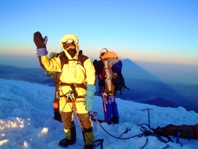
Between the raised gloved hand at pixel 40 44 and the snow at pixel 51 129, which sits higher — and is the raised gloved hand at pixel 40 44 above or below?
above

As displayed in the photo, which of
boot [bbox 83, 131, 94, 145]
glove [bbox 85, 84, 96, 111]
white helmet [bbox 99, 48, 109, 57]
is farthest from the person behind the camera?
white helmet [bbox 99, 48, 109, 57]

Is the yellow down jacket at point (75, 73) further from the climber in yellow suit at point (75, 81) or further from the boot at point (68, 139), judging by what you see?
the boot at point (68, 139)

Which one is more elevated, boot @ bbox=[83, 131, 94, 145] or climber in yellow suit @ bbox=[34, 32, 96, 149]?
climber in yellow suit @ bbox=[34, 32, 96, 149]

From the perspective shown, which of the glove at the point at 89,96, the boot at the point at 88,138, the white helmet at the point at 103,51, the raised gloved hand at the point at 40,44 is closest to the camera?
the raised gloved hand at the point at 40,44

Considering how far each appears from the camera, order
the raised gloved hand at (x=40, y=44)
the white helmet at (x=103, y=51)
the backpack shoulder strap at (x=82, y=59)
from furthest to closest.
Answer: the white helmet at (x=103, y=51), the backpack shoulder strap at (x=82, y=59), the raised gloved hand at (x=40, y=44)

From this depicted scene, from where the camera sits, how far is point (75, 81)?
6125 millimetres

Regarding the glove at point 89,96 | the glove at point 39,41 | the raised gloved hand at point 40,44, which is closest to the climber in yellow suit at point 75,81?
the glove at point 89,96

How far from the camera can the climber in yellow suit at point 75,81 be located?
238 inches

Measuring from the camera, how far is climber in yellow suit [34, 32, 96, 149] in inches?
238

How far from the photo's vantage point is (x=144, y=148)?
638 cm

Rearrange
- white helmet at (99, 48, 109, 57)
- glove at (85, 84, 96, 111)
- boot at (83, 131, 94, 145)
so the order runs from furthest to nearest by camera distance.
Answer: white helmet at (99, 48, 109, 57), boot at (83, 131, 94, 145), glove at (85, 84, 96, 111)

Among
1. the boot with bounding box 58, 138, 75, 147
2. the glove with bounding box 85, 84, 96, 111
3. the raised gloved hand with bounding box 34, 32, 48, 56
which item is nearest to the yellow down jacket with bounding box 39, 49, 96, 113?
the glove with bounding box 85, 84, 96, 111

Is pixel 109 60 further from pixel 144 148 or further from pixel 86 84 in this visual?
pixel 144 148

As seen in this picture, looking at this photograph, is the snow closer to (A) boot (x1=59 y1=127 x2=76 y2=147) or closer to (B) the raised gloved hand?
(A) boot (x1=59 y1=127 x2=76 y2=147)
